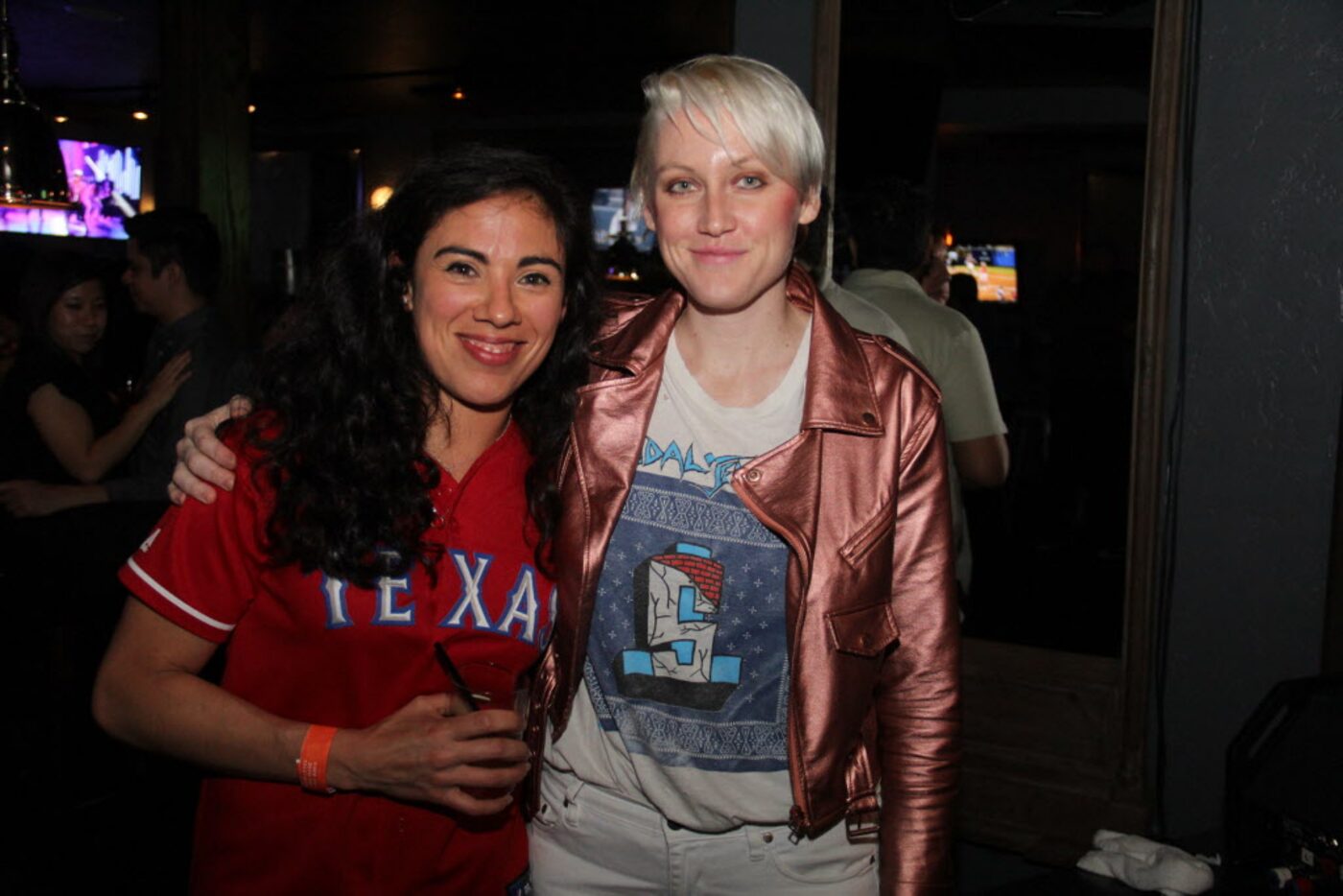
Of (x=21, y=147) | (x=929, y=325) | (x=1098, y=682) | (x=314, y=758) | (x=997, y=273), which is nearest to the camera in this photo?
(x=314, y=758)

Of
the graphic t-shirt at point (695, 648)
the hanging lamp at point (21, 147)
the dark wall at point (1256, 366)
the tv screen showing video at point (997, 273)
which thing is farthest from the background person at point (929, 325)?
the hanging lamp at point (21, 147)

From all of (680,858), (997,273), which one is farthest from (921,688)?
(997,273)

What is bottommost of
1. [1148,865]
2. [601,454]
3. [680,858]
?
[1148,865]

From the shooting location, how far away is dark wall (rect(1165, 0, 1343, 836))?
288 centimetres

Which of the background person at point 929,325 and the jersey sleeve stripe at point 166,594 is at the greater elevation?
the background person at point 929,325

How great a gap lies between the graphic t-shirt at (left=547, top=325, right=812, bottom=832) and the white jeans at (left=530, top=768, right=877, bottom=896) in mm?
25

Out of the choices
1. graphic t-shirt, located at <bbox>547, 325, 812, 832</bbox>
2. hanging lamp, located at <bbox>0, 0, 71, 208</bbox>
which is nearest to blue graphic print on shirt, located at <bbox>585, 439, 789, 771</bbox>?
graphic t-shirt, located at <bbox>547, 325, 812, 832</bbox>

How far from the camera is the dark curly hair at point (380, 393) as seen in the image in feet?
4.94

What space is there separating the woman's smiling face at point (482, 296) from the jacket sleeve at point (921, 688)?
0.56m

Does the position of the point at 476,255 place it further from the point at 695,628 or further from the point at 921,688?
the point at 921,688

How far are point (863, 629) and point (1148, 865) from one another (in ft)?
3.79

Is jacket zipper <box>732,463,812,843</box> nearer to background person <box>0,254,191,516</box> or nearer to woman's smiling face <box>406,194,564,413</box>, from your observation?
woman's smiling face <box>406,194,564,413</box>

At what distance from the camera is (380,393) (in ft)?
5.28

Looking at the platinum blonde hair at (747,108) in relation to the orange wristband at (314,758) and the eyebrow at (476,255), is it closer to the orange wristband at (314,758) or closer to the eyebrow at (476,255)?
the eyebrow at (476,255)
